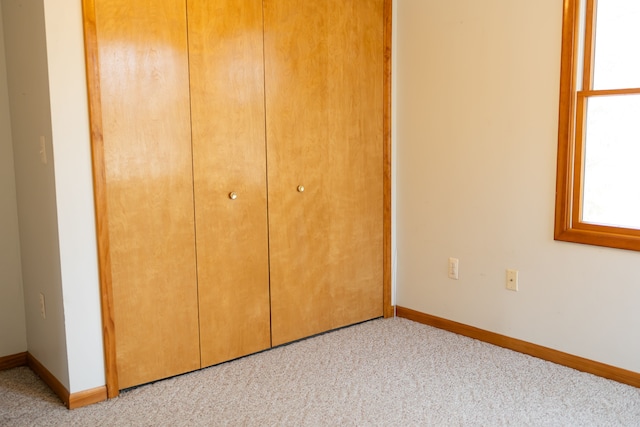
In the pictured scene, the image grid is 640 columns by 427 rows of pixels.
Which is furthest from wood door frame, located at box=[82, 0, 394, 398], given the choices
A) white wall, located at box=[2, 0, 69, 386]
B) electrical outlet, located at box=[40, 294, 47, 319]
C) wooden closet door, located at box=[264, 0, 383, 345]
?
wooden closet door, located at box=[264, 0, 383, 345]

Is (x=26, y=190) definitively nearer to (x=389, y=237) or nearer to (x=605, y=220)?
(x=389, y=237)

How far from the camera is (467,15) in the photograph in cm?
306

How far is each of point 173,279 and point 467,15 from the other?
79.3 inches

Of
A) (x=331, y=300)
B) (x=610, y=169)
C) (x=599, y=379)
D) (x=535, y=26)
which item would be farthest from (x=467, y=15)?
(x=599, y=379)

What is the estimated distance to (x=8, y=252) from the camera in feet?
9.36

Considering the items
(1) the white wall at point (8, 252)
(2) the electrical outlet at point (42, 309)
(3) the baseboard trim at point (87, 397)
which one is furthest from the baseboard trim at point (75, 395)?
(1) the white wall at point (8, 252)

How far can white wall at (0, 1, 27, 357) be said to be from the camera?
9.09ft

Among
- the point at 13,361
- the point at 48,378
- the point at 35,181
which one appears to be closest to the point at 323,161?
the point at 35,181

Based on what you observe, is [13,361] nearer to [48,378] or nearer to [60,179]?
[48,378]

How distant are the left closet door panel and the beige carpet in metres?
0.23

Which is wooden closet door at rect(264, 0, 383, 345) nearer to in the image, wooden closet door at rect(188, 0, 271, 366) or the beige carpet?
wooden closet door at rect(188, 0, 271, 366)

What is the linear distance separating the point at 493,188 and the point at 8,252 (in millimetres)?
2457

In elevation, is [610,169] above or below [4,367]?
above

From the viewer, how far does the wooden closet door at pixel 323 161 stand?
2.97 metres
